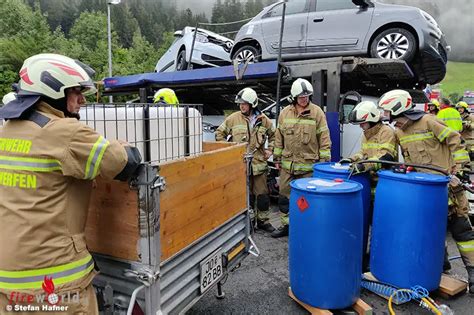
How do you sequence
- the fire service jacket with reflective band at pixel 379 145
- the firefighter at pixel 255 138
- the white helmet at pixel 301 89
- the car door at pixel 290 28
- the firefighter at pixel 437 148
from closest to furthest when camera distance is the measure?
the firefighter at pixel 437 148, the fire service jacket with reflective band at pixel 379 145, the white helmet at pixel 301 89, the firefighter at pixel 255 138, the car door at pixel 290 28

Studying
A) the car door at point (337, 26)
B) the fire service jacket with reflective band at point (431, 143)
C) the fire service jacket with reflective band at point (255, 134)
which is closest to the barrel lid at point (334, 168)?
the fire service jacket with reflective band at point (431, 143)

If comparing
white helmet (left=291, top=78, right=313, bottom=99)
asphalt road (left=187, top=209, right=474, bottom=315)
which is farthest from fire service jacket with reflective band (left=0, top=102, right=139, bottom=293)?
white helmet (left=291, top=78, right=313, bottom=99)

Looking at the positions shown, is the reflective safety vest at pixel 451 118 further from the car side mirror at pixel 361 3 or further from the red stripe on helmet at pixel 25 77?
the red stripe on helmet at pixel 25 77

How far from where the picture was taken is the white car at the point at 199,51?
839 cm

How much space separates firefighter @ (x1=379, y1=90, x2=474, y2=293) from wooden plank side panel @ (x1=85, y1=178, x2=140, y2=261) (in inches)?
102

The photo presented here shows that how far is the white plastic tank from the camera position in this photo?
6.49 ft

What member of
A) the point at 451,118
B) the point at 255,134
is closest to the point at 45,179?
the point at 255,134

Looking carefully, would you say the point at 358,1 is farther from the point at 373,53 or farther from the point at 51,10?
the point at 51,10

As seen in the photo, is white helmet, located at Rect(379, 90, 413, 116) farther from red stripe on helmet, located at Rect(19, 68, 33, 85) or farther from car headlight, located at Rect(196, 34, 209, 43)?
car headlight, located at Rect(196, 34, 209, 43)

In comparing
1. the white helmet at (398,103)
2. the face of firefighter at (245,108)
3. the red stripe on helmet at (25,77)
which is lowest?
the face of firefighter at (245,108)

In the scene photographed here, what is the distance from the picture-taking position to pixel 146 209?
1.60 m

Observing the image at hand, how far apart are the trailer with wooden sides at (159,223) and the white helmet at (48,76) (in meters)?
0.44

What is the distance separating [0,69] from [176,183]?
28.3 metres

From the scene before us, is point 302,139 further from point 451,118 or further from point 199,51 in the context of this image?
point 451,118
